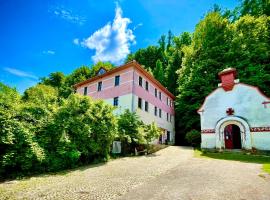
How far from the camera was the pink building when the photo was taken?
22172 mm

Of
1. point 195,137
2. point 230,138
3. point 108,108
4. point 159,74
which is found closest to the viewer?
point 108,108

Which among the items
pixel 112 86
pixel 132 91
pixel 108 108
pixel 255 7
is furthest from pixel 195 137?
pixel 255 7

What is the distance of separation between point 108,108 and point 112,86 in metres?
11.0

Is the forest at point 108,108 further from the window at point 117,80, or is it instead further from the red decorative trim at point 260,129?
the red decorative trim at point 260,129

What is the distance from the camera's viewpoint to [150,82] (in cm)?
2638

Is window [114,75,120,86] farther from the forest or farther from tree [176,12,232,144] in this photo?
tree [176,12,232,144]

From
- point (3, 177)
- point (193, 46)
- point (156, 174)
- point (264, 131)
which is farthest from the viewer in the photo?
point (193, 46)

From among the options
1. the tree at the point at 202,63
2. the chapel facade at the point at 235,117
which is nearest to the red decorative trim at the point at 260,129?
the chapel facade at the point at 235,117

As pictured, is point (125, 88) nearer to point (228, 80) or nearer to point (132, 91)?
point (132, 91)

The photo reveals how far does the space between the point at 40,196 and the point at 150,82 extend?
2194 cm

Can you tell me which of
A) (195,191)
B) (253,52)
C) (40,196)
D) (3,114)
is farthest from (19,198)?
(253,52)

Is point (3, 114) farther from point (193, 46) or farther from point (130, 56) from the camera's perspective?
point (130, 56)

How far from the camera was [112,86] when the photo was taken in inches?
957

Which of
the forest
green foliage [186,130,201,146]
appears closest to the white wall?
green foliage [186,130,201,146]
